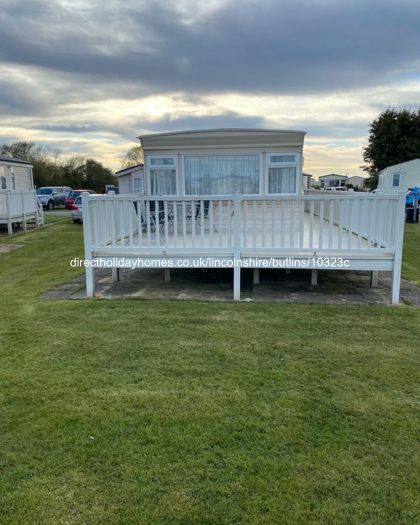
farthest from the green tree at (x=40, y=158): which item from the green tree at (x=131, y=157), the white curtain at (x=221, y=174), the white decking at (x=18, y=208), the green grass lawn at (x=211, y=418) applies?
the green grass lawn at (x=211, y=418)

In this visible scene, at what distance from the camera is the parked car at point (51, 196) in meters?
26.6

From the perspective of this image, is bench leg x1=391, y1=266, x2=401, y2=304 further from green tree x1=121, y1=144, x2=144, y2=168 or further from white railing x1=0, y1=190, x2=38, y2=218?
green tree x1=121, y1=144, x2=144, y2=168

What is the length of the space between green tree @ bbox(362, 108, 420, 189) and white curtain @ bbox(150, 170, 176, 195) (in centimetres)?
3083

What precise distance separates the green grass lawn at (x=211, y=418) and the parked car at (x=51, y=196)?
24.4 meters

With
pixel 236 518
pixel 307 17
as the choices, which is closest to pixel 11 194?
pixel 307 17

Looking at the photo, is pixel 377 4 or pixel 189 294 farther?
pixel 377 4

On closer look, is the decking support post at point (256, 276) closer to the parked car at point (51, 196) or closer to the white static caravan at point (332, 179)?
the parked car at point (51, 196)

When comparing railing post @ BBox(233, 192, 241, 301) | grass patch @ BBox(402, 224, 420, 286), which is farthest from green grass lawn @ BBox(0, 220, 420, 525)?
grass patch @ BBox(402, 224, 420, 286)

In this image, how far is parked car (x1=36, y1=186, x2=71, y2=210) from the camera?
1046 inches

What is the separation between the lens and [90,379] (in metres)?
2.96

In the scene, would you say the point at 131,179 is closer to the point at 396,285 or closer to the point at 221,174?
the point at 221,174

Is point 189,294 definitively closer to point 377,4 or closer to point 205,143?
point 205,143

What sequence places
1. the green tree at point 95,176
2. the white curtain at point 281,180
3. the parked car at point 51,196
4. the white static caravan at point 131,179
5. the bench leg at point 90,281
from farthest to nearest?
the green tree at point 95,176
the parked car at point 51,196
the white static caravan at point 131,179
the white curtain at point 281,180
the bench leg at point 90,281

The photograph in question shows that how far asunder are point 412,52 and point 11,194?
12.9 meters
